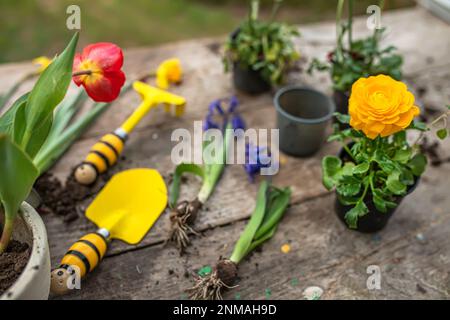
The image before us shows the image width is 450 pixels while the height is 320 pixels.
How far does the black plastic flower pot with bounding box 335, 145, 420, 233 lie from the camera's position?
863mm

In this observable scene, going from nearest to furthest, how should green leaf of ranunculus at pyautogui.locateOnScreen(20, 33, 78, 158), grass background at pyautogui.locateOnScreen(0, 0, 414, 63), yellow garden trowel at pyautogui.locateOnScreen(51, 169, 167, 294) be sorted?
green leaf of ranunculus at pyautogui.locateOnScreen(20, 33, 78, 158), yellow garden trowel at pyautogui.locateOnScreen(51, 169, 167, 294), grass background at pyautogui.locateOnScreen(0, 0, 414, 63)

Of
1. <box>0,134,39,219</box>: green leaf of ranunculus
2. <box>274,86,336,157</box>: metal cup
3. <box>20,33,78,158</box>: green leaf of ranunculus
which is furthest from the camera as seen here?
<box>274,86,336,157</box>: metal cup

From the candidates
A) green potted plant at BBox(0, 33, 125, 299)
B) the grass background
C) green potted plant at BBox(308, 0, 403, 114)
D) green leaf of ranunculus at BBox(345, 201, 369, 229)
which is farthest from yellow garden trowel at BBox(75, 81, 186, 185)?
the grass background

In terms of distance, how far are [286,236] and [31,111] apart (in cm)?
52

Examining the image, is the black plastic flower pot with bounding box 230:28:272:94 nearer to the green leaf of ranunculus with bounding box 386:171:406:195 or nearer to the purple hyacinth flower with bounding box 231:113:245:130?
the purple hyacinth flower with bounding box 231:113:245:130

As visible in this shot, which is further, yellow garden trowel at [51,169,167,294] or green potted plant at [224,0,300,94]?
green potted plant at [224,0,300,94]

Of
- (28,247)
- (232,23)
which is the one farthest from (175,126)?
(232,23)

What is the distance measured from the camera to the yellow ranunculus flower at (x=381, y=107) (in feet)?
2.41

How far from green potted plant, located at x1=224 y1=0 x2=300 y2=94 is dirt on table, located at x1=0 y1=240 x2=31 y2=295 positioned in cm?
67

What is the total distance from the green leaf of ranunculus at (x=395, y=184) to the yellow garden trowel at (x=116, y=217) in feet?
1.44

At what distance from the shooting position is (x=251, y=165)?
1003 millimetres

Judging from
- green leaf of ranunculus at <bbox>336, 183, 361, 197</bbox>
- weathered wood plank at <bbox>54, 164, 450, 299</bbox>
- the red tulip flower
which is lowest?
weathered wood plank at <bbox>54, 164, 450, 299</bbox>
